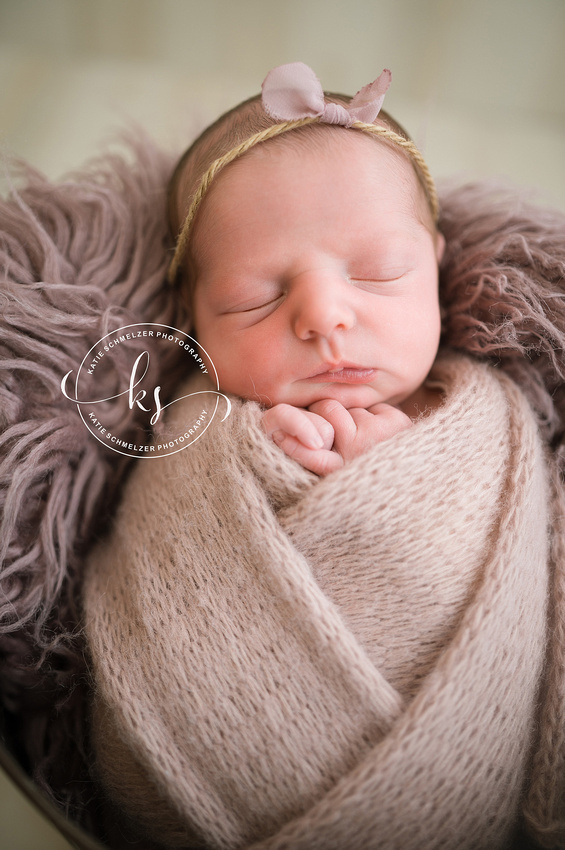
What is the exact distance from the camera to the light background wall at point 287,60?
112 centimetres

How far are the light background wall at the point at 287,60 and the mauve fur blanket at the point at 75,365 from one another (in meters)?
0.27

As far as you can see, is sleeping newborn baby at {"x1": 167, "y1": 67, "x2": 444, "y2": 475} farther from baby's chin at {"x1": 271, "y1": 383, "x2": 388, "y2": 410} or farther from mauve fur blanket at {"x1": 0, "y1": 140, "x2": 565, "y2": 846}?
mauve fur blanket at {"x1": 0, "y1": 140, "x2": 565, "y2": 846}

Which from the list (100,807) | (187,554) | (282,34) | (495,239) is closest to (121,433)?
(187,554)

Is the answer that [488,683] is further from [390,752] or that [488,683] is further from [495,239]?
[495,239]

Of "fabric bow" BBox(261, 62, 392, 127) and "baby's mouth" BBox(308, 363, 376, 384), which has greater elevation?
"fabric bow" BBox(261, 62, 392, 127)

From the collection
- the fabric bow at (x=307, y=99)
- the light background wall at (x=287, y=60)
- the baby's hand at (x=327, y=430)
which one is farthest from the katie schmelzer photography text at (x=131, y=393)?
the light background wall at (x=287, y=60)

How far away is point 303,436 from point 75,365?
38 cm

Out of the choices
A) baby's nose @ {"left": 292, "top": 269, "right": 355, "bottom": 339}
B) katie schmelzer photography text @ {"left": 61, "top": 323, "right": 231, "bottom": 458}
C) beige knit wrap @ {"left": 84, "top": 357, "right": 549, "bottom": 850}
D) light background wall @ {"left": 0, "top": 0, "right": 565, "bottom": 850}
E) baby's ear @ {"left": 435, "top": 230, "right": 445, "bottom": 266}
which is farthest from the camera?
light background wall @ {"left": 0, "top": 0, "right": 565, "bottom": 850}

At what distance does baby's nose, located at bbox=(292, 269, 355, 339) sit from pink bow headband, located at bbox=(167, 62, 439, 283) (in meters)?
0.21

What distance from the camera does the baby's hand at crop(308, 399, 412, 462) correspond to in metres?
0.71

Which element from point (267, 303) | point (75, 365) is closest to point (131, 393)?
point (75, 365)

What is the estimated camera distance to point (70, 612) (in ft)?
2.62

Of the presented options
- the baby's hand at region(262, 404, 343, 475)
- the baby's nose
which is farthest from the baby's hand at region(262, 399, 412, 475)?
the baby's nose

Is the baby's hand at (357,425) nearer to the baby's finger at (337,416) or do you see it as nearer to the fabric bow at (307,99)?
the baby's finger at (337,416)
